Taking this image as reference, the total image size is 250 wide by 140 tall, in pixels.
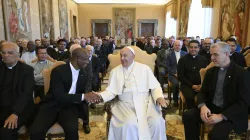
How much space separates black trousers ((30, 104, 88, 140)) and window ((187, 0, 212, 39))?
28.4 feet

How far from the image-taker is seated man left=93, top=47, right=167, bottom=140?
2.61 metres

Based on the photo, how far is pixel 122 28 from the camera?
20.4 metres

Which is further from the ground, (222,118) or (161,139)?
(222,118)

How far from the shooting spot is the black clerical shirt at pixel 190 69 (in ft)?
13.5

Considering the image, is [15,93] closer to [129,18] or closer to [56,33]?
[56,33]

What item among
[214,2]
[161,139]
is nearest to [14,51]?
[161,139]

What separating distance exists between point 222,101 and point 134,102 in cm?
113

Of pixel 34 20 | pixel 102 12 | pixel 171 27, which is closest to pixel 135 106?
pixel 34 20

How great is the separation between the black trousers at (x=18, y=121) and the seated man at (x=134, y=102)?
93 centimetres

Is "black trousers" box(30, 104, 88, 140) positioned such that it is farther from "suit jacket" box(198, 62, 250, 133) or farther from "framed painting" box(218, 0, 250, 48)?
"framed painting" box(218, 0, 250, 48)

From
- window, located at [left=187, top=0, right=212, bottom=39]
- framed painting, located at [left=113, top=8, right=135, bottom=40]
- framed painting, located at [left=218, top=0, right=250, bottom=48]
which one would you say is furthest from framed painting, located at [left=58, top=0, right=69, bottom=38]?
framed painting, located at [left=218, top=0, right=250, bottom=48]

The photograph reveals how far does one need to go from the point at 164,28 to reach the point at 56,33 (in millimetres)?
12139

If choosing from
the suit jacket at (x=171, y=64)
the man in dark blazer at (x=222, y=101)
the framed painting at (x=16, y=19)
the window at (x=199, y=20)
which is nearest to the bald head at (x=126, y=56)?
the man in dark blazer at (x=222, y=101)

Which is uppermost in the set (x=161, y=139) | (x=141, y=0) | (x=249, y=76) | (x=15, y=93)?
(x=141, y=0)
